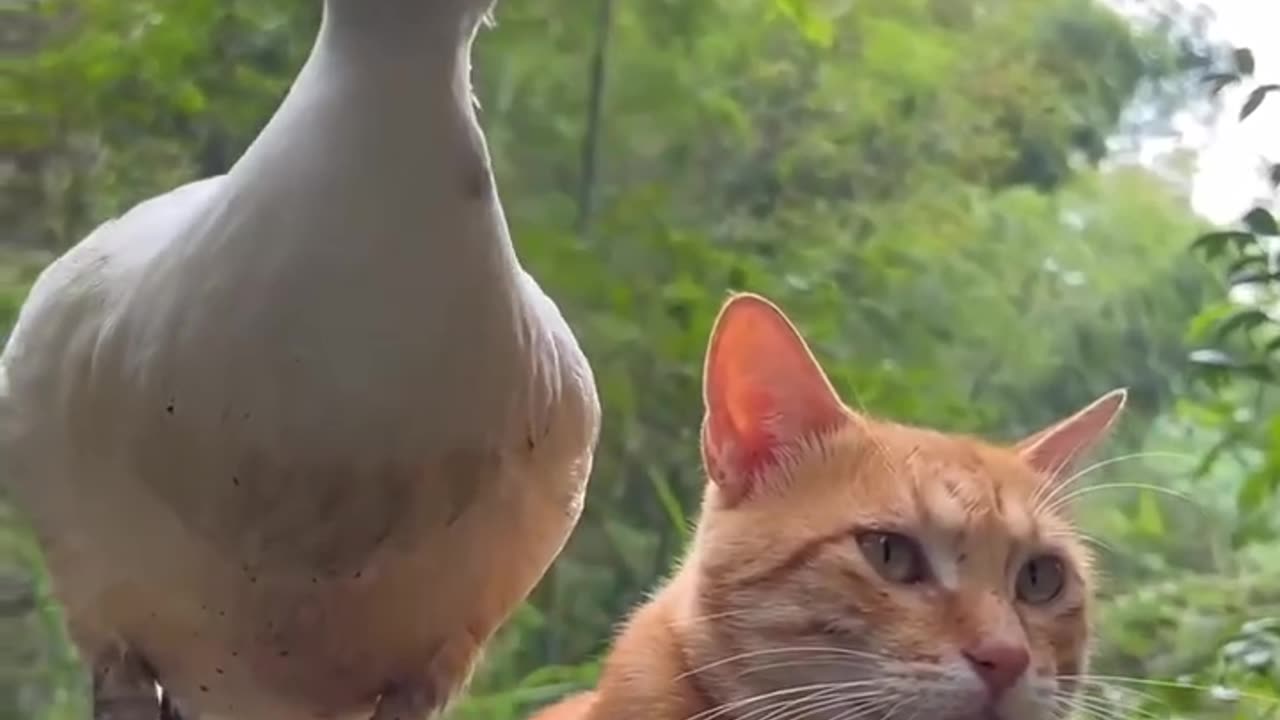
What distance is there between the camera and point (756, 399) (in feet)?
2.69

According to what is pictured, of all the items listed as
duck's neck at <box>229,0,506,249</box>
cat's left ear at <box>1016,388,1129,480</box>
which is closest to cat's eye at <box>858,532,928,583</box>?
cat's left ear at <box>1016,388,1129,480</box>

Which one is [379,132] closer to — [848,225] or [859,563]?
[859,563]

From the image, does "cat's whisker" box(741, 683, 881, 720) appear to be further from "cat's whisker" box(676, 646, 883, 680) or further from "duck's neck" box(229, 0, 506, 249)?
"duck's neck" box(229, 0, 506, 249)

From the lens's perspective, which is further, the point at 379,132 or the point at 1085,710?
the point at 1085,710

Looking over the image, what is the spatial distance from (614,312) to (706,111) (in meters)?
0.18

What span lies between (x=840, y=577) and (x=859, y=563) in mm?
12

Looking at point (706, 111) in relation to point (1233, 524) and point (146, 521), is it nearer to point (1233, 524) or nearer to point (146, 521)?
point (1233, 524)

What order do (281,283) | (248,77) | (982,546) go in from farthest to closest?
(248,77) → (982,546) → (281,283)

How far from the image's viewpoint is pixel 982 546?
79 centimetres

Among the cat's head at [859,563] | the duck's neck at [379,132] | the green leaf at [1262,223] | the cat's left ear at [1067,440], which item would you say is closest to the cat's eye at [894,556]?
the cat's head at [859,563]

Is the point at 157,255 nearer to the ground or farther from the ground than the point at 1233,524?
farther from the ground

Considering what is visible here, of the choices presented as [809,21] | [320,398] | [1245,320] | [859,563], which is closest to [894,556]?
[859,563]

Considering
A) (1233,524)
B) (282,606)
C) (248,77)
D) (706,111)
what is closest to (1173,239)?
(1233,524)

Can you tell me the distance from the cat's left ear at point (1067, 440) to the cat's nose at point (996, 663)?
19 centimetres
